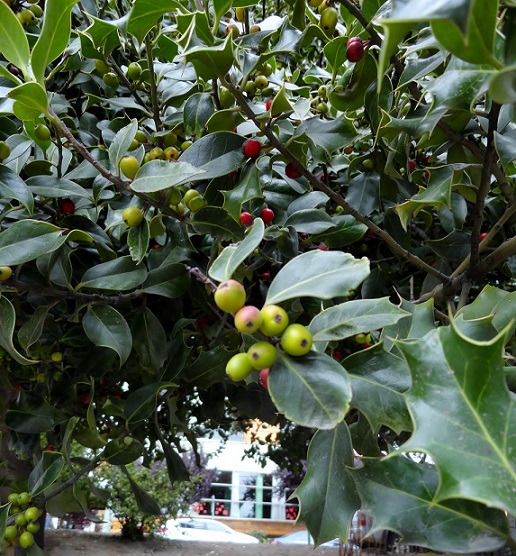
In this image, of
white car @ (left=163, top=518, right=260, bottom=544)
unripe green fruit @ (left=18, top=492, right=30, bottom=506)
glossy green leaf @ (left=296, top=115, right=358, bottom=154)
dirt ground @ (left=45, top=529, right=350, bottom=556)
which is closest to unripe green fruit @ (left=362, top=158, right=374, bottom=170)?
glossy green leaf @ (left=296, top=115, right=358, bottom=154)

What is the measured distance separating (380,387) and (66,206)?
0.79 m

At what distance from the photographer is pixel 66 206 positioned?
112 cm

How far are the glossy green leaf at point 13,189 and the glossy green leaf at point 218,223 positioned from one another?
0.29m

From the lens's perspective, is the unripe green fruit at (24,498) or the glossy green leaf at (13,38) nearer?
the glossy green leaf at (13,38)

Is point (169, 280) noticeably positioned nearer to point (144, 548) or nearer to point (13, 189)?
point (13, 189)

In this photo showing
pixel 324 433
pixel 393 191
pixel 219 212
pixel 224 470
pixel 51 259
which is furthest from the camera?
pixel 224 470

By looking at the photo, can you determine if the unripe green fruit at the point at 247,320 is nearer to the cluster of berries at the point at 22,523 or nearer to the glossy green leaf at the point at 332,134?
the glossy green leaf at the point at 332,134

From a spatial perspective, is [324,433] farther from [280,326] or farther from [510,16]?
[510,16]

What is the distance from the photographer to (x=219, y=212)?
918 mm

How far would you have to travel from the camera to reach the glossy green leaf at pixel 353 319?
1.91 ft

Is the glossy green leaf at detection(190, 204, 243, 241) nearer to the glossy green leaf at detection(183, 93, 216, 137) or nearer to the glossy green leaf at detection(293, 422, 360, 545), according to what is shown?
the glossy green leaf at detection(183, 93, 216, 137)

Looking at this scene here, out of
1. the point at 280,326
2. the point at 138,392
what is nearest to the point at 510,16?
the point at 280,326

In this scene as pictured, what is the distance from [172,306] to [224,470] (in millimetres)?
16507

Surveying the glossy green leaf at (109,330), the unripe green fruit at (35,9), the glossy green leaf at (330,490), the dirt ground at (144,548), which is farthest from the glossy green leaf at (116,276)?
the dirt ground at (144,548)
